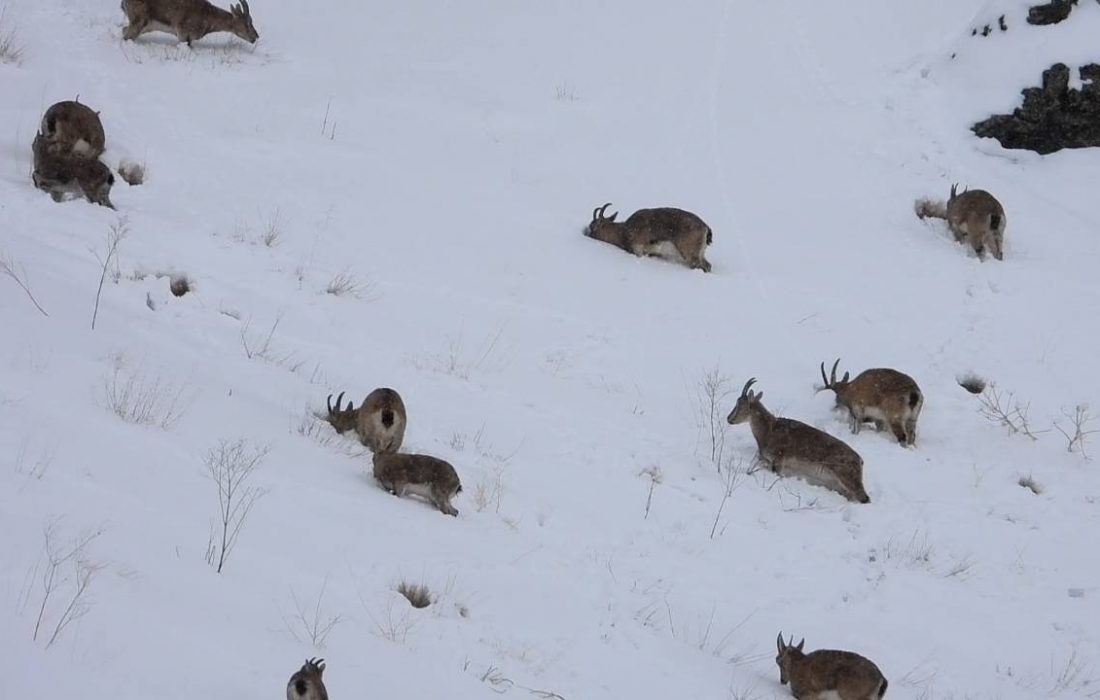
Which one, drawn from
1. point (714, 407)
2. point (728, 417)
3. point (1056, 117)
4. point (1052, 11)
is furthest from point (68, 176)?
point (1052, 11)

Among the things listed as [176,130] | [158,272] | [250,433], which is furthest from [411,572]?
[176,130]

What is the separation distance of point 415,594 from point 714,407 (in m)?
4.96

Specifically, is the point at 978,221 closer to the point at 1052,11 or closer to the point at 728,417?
the point at 1052,11

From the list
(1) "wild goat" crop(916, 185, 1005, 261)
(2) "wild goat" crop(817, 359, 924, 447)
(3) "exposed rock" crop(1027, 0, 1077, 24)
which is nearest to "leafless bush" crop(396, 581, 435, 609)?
(2) "wild goat" crop(817, 359, 924, 447)

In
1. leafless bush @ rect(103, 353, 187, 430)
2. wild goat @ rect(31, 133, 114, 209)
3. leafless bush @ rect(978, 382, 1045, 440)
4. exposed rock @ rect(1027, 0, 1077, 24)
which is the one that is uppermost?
exposed rock @ rect(1027, 0, 1077, 24)

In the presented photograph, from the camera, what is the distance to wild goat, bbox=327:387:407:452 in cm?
888

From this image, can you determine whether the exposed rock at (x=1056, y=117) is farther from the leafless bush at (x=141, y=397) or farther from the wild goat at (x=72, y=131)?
the leafless bush at (x=141, y=397)

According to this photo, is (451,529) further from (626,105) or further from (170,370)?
(626,105)

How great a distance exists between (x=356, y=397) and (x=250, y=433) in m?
1.67

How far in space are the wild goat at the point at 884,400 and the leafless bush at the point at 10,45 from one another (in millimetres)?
10651

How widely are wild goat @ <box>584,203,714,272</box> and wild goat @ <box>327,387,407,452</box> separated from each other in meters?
5.36

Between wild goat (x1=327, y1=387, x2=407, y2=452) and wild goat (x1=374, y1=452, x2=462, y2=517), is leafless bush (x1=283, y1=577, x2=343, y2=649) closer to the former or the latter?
wild goat (x1=374, y1=452, x2=462, y2=517)

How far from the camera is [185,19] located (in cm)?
1652

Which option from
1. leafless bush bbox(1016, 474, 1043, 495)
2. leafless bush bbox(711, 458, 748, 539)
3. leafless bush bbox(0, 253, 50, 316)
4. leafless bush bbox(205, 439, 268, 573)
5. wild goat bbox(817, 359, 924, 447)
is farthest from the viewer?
wild goat bbox(817, 359, 924, 447)
